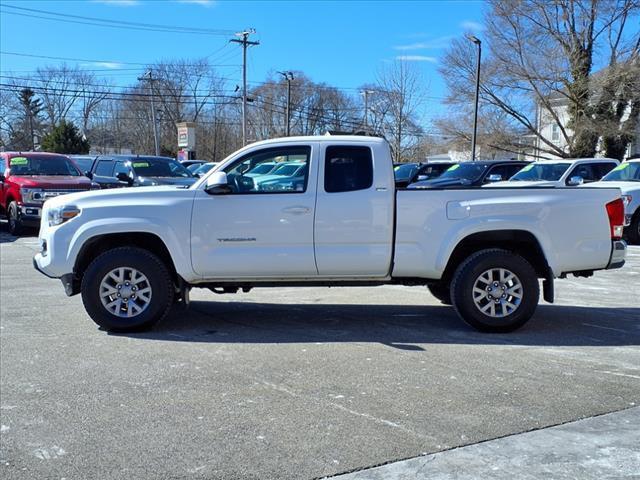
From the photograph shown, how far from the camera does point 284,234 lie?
6.35 metres

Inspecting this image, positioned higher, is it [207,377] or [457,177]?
[457,177]

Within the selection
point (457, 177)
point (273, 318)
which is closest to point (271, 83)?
point (457, 177)

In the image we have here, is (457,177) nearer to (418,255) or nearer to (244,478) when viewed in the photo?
(418,255)

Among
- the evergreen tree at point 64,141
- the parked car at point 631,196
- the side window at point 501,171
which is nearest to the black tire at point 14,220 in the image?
the side window at point 501,171

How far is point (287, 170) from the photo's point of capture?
6.57 metres

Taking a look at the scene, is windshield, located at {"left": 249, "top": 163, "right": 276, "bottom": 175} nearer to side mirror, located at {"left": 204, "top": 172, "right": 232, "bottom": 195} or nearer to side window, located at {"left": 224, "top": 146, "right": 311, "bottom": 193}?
side window, located at {"left": 224, "top": 146, "right": 311, "bottom": 193}

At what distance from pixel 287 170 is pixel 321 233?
765 mm

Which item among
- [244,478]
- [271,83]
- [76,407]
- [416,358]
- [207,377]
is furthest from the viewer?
[271,83]

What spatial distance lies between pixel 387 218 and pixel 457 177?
41.5 feet

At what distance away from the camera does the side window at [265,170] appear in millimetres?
6461

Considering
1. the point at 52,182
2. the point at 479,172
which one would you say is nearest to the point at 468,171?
the point at 479,172

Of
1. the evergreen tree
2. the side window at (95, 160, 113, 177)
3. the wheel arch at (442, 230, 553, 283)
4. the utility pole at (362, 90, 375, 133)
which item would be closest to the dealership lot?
the wheel arch at (442, 230, 553, 283)

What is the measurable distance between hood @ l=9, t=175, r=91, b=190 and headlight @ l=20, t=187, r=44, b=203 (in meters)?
0.09

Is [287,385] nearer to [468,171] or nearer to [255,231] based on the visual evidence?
[255,231]
